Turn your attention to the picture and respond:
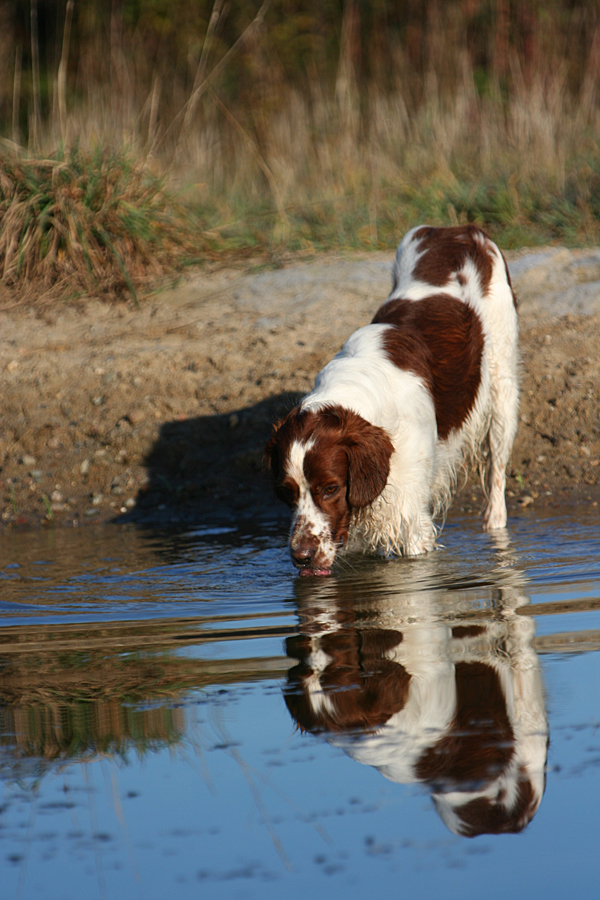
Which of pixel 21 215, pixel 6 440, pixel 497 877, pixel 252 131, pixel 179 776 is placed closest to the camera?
pixel 497 877

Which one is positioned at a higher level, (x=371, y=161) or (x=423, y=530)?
(x=371, y=161)

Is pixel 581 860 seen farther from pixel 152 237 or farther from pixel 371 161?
pixel 371 161

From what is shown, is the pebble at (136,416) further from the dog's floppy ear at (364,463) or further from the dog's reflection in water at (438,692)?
the dog's reflection in water at (438,692)

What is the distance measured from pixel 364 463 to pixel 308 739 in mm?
1722

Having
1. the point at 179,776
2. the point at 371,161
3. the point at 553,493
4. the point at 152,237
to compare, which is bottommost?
the point at 553,493

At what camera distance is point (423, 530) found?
4.12 metres

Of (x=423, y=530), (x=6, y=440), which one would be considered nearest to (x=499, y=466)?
(x=423, y=530)

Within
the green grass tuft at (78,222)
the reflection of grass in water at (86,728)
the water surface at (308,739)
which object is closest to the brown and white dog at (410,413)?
the water surface at (308,739)

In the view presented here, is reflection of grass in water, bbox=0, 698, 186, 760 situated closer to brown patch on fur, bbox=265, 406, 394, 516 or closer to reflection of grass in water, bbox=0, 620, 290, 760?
reflection of grass in water, bbox=0, 620, 290, 760

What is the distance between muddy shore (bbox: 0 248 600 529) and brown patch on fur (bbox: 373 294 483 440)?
84 cm

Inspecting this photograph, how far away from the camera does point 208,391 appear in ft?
19.8

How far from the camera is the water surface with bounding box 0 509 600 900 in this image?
1668 millimetres

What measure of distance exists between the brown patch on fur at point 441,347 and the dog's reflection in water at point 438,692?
1.14 m

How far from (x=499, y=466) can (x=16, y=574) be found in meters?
2.38
